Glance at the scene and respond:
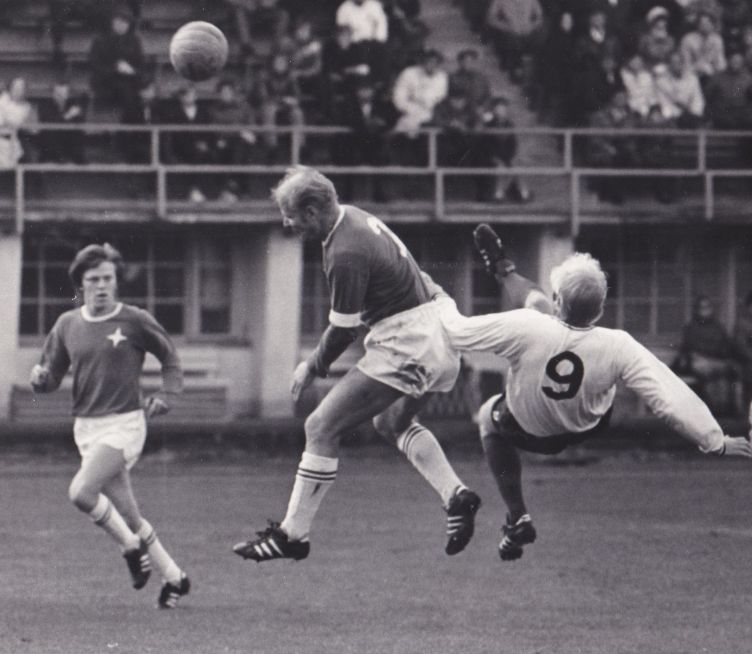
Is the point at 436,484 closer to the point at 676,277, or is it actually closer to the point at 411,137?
the point at 411,137

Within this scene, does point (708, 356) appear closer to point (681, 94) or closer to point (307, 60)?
point (681, 94)

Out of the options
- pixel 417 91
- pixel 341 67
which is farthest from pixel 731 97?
pixel 341 67

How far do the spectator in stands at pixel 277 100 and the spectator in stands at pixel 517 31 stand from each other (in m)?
2.83

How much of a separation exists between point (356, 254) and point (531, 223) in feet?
52.2

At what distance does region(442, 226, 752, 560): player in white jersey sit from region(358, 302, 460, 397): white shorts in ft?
1.05

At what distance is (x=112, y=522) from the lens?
13.8 meters

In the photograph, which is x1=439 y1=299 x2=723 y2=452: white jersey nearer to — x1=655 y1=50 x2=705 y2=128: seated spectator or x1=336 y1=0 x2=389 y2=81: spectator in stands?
x1=336 y1=0 x2=389 y2=81: spectator in stands

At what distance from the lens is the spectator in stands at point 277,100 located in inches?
987

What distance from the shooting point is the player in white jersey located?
1043 centimetres

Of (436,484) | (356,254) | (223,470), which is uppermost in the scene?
(356,254)

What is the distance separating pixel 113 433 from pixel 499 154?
513 inches

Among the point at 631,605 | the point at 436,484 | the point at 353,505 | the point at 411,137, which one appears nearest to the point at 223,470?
the point at 353,505

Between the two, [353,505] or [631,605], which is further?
[353,505]

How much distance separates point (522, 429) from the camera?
36.5ft
